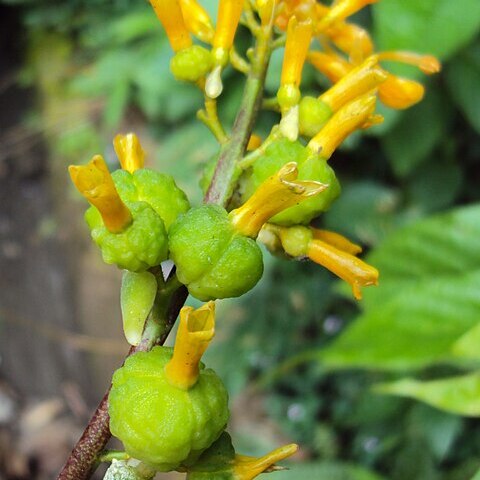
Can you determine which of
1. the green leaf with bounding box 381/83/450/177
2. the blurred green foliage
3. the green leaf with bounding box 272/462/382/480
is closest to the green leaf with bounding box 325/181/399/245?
the blurred green foliage

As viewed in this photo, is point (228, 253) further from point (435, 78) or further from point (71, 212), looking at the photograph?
point (71, 212)

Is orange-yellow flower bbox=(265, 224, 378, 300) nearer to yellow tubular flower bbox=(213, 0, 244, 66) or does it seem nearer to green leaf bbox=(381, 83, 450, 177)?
yellow tubular flower bbox=(213, 0, 244, 66)

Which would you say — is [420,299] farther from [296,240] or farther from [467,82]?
[467,82]

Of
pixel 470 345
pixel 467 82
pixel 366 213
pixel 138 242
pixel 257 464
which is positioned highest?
pixel 138 242

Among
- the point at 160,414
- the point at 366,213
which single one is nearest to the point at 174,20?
the point at 160,414

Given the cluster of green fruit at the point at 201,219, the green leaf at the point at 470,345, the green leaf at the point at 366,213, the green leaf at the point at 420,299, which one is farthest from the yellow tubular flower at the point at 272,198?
the green leaf at the point at 366,213

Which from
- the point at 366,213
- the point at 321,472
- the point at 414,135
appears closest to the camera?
the point at 321,472
